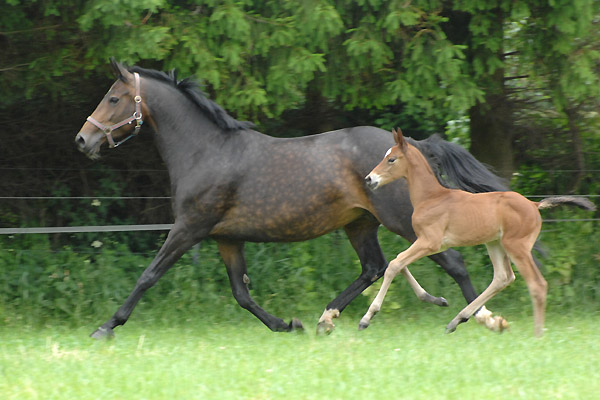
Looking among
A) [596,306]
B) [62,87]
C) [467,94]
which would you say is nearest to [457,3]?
[467,94]

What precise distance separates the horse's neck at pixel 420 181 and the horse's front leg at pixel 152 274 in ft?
6.42

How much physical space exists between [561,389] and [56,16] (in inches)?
242

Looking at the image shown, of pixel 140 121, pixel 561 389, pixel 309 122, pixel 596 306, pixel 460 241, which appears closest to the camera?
pixel 561 389

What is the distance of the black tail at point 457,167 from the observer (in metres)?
7.45

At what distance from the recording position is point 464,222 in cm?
671

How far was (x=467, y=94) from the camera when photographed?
8055mm

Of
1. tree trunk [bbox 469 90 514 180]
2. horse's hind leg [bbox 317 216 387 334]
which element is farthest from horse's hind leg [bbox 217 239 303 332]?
tree trunk [bbox 469 90 514 180]

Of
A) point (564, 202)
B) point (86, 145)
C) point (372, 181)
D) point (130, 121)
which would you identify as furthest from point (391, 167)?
point (86, 145)

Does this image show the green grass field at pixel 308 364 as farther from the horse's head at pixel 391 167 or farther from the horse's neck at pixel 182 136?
the horse's neck at pixel 182 136

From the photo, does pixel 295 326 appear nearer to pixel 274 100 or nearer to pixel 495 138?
pixel 274 100

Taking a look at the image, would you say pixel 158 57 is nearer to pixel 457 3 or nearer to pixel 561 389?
pixel 457 3

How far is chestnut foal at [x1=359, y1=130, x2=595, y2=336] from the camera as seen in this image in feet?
21.7

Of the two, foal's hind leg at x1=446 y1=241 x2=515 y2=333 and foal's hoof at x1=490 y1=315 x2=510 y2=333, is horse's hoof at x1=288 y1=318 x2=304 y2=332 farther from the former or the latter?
foal's hoof at x1=490 y1=315 x2=510 y2=333

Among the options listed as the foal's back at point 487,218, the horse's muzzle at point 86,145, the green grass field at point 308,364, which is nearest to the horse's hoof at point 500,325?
the green grass field at point 308,364
